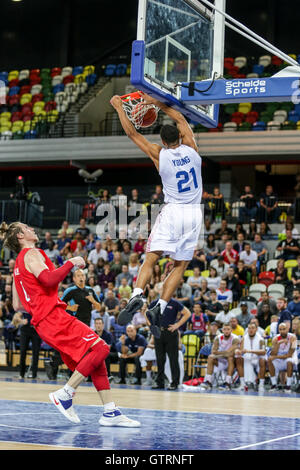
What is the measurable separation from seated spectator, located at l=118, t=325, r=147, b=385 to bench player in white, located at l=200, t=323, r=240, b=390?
147cm

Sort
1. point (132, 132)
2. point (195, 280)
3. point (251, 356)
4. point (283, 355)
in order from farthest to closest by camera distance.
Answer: point (195, 280) → point (251, 356) → point (283, 355) → point (132, 132)

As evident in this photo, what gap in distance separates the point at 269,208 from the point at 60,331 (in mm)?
15929

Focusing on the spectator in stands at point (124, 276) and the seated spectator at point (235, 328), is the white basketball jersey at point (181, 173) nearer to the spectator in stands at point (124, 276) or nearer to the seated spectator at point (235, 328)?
the seated spectator at point (235, 328)

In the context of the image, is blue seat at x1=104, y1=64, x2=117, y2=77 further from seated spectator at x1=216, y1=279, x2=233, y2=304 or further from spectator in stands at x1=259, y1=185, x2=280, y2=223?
seated spectator at x1=216, y1=279, x2=233, y2=304

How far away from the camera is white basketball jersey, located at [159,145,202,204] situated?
722 centimetres

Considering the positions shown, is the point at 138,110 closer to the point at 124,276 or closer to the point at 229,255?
the point at 124,276

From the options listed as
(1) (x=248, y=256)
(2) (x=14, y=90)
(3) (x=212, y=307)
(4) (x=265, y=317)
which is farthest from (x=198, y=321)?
(2) (x=14, y=90)

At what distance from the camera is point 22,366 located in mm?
14492

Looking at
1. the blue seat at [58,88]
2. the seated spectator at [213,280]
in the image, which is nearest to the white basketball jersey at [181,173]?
the seated spectator at [213,280]

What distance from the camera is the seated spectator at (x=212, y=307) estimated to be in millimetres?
15914

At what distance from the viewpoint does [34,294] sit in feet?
20.2

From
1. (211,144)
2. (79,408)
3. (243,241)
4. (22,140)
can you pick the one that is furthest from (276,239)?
(79,408)

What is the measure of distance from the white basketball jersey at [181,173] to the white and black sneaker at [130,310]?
3.87ft

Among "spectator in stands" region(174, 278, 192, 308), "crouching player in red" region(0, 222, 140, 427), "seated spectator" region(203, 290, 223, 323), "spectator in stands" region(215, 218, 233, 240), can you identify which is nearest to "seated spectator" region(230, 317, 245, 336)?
"seated spectator" region(203, 290, 223, 323)
